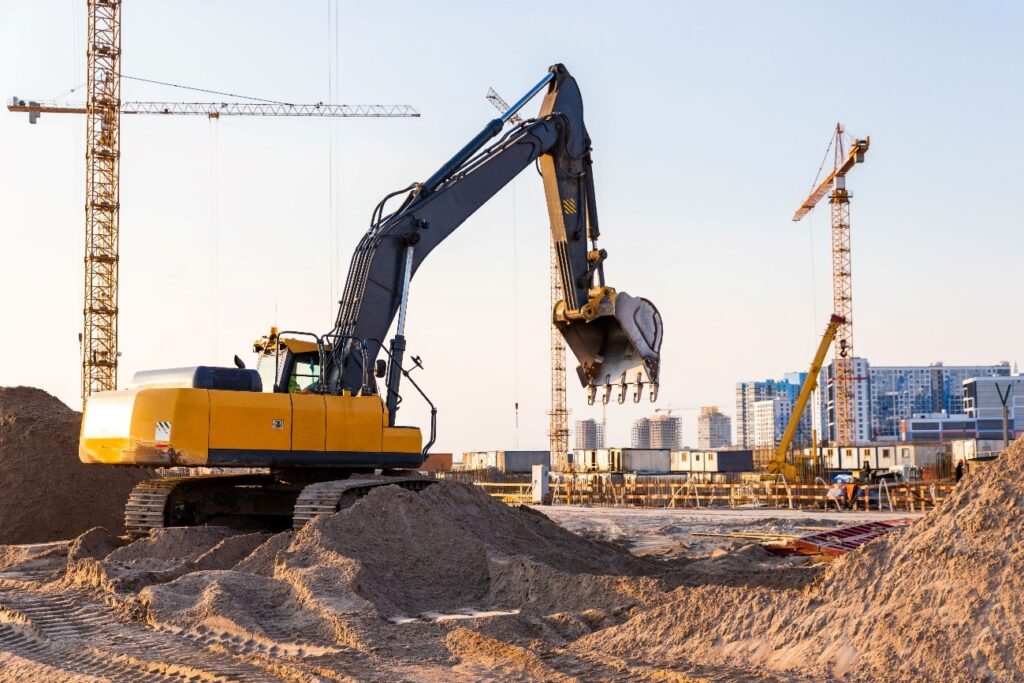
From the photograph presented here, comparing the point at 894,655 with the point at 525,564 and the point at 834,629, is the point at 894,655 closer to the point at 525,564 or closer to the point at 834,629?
the point at 834,629

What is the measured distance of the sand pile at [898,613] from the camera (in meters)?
6.50

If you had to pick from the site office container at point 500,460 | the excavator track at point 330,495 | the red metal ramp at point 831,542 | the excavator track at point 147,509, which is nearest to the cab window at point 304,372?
the excavator track at point 330,495

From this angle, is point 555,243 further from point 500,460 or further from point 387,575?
point 500,460

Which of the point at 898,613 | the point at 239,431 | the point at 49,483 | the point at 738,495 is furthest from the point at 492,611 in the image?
the point at 738,495

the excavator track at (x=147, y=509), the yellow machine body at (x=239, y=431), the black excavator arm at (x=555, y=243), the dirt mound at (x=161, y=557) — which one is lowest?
the dirt mound at (x=161, y=557)

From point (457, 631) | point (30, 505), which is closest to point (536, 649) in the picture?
point (457, 631)

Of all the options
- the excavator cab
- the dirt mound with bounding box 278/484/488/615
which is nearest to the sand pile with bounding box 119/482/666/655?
the dirt mound with bounding box 278/484/488/615

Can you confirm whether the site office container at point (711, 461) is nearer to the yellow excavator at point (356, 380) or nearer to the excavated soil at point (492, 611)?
the yellow excavator at point (356, 380)

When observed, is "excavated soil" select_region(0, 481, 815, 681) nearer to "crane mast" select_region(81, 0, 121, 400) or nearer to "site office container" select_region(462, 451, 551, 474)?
"crane mast" select_region(81, 0, 121, 400)

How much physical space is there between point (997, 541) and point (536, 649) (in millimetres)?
3360

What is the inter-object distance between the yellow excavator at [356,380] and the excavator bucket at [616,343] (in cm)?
2

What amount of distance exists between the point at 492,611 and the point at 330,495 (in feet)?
11.3

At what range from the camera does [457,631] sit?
332 inches

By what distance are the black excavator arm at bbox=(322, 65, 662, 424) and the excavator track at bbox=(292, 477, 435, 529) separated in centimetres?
130
